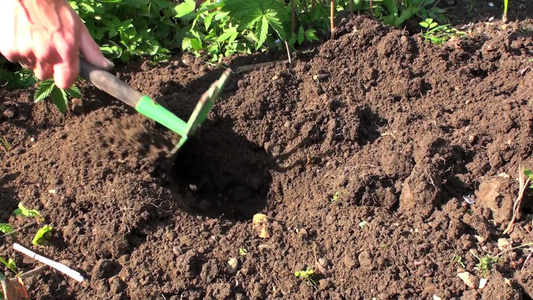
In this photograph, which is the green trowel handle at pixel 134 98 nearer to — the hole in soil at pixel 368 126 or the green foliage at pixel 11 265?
the green foliage at pixel 11 265

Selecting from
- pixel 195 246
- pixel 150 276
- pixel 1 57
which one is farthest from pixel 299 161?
pixel 1 57

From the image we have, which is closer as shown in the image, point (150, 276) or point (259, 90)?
point (150, 276)

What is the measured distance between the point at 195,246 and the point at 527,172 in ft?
4.56

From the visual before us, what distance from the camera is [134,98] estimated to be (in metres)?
2.36

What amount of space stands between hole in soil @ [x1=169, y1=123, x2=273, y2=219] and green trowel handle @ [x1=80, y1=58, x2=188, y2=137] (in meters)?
0.55

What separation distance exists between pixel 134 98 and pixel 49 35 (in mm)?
498

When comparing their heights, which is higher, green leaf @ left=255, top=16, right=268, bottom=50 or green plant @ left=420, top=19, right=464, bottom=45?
green leaf @ left=255, top=16, right=268, bottom=50

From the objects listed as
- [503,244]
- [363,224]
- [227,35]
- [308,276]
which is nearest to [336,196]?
[363,224]

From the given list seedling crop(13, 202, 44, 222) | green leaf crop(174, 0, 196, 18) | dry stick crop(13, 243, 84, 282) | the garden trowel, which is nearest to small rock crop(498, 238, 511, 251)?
the garden trowel

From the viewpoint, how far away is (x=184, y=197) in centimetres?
285

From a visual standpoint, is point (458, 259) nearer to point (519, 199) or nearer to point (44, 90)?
point (519, 199)

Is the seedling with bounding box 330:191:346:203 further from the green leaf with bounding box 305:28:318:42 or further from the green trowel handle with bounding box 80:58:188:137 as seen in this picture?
the green leaf with bounding box 305:28:318:42

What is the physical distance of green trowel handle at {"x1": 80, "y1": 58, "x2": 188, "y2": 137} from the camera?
2318 mm

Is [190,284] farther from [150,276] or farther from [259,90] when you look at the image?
[259,90]
